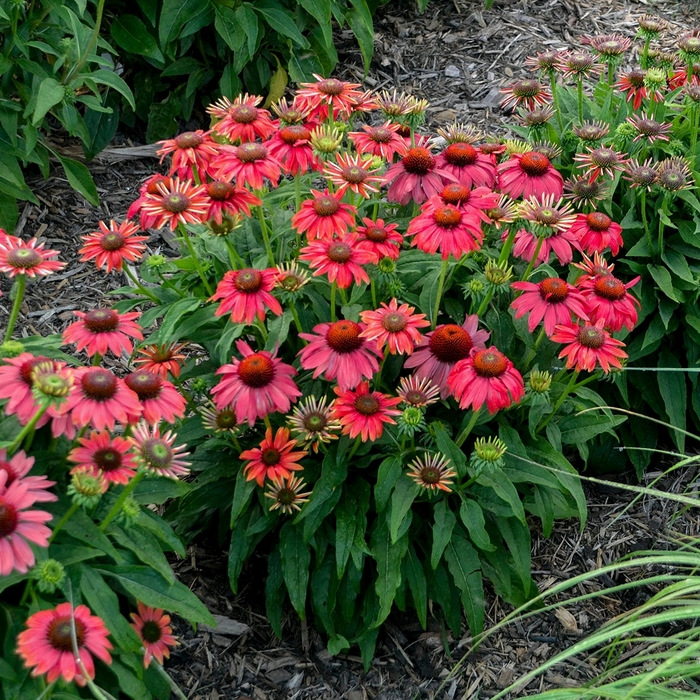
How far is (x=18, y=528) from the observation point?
64.5 inches

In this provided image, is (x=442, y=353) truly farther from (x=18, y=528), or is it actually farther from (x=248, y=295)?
(x=18, y=528)

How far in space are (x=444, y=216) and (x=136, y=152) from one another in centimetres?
244

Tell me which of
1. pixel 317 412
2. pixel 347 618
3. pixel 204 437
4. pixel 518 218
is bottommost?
pixel 347 618

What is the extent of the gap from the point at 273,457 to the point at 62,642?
2.58 ft

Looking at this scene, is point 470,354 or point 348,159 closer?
point 470,354

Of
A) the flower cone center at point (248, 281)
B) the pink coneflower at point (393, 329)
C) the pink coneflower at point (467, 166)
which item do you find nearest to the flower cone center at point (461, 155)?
the pink coneflower at point (467, 166)

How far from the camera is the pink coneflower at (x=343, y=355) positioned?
87.7 inches

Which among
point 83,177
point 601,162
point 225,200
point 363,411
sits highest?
point 601,162

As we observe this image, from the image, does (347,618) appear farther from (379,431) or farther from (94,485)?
(94,485)

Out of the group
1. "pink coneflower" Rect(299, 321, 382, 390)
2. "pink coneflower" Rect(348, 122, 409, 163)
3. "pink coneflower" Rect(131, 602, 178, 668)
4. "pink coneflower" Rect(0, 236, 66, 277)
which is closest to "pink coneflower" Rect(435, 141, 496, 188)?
"pink coneflower" Rect(348, 122, 409, 163)

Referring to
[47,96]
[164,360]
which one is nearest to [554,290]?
[164,360]

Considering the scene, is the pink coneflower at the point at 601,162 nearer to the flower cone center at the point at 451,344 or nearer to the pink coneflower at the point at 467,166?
the pink coneflower at the point at 467,166

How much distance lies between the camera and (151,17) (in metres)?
3.95

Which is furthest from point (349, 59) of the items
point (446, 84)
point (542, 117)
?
point (542, 117)
